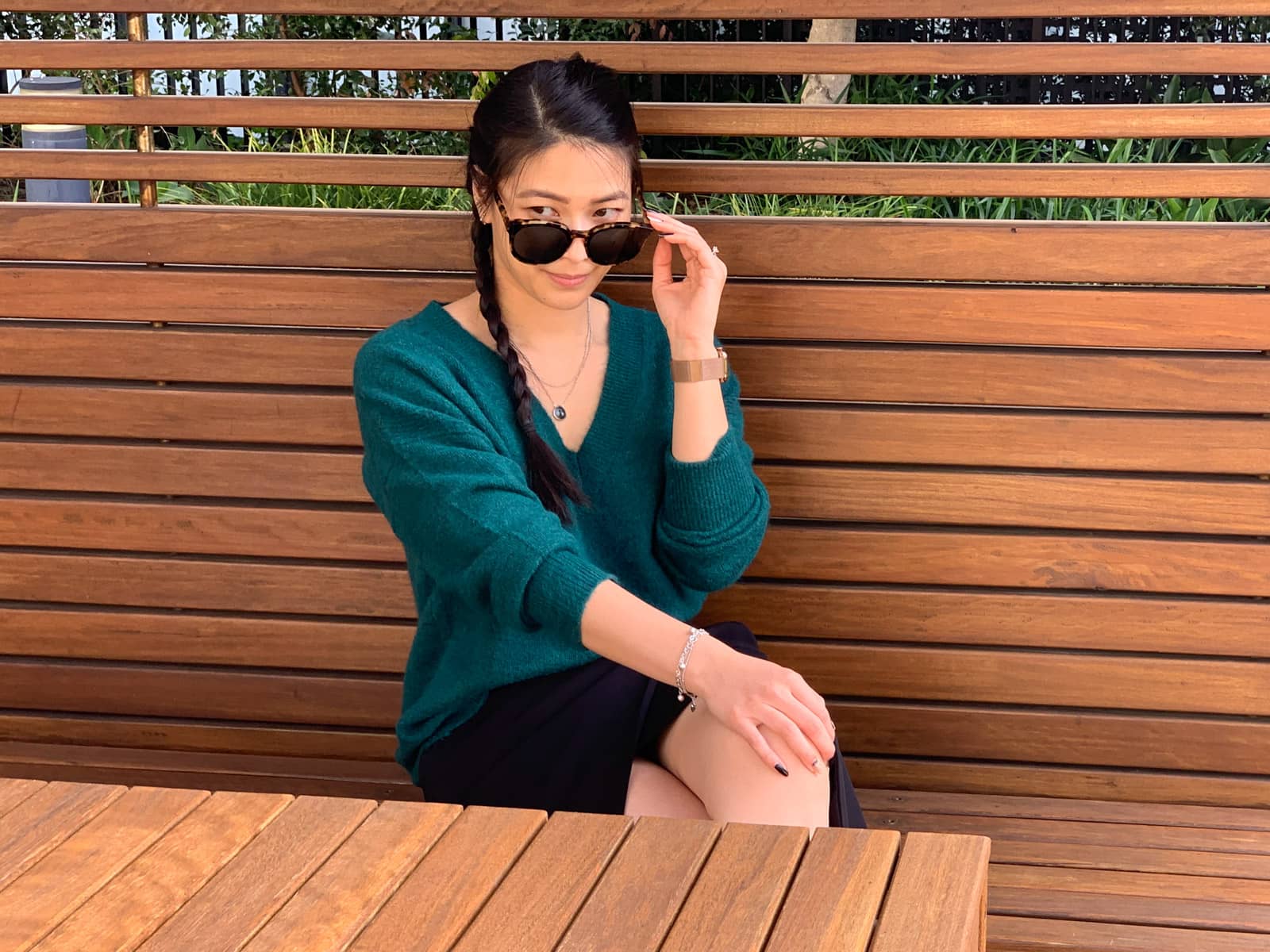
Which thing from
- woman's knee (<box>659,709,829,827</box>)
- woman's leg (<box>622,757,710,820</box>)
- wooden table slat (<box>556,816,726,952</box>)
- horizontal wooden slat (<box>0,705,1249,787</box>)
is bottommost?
horizontal wooden slat (<box>0,705,1249,787</box>)

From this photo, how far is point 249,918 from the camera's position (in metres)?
1.74

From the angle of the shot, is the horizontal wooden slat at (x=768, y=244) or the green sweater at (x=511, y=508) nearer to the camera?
the green sweater at (x=511, y=508)

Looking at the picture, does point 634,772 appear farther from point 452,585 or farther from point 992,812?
point 992,812

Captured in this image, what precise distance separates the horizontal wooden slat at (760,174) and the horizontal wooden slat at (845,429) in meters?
0.44

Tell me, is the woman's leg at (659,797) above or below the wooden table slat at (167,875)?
below

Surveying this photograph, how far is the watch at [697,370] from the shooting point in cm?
277

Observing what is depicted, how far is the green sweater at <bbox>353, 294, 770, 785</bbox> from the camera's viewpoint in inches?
98.7

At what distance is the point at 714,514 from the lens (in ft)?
9.02

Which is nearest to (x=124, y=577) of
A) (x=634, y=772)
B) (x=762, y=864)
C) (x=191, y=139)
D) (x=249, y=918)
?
(x=634, y=772)

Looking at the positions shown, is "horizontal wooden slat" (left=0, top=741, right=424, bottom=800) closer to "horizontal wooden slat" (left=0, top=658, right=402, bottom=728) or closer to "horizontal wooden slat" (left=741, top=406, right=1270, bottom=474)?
"horizontal wooden slat" (left=0, top=658, right=402, bottom=728)

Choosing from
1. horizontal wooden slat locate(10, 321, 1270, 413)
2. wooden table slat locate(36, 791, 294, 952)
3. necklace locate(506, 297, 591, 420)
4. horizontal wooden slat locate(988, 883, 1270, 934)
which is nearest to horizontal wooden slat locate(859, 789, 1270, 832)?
horizontal wooden slat locate(988, 883, 1270, 934)

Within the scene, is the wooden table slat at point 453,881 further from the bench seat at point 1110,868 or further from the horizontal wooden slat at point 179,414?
the horizontal wooden slat at point 179,414

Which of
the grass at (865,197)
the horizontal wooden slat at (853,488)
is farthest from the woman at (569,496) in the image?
the grass at (865,197)

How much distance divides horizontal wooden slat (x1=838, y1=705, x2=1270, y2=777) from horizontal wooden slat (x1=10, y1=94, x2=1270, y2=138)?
1139mm
